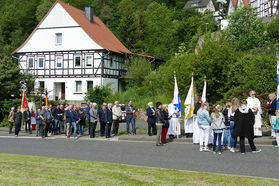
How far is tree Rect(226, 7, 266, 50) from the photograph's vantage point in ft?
127

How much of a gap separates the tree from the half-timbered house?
1412cm

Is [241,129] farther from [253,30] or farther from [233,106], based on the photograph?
[253,30]

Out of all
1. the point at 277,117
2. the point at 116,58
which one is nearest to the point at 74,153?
the point at 277,117

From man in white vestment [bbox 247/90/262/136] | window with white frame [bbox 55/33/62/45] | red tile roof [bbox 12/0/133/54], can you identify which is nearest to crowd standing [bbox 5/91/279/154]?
man in white vestment [bbox 247/90/262/136]

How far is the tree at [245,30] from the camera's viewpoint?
38.8 meters

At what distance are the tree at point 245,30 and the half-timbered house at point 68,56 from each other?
46.3ft

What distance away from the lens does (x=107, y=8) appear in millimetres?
77312

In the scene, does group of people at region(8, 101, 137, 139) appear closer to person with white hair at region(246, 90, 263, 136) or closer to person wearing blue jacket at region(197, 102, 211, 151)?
person with white hair at region(246, 90, 263, 136)

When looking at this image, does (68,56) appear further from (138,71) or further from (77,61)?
(138,71)

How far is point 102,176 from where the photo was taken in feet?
28.8

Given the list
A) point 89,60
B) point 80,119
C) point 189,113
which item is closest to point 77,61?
point 89,60

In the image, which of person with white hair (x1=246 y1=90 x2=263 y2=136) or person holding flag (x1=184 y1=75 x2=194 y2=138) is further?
person holding flag (x1=184 y1=75 x2=194 y2=138)

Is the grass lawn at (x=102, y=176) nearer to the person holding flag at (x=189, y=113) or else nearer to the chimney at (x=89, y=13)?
the person holding flag at (x=189, y=113)

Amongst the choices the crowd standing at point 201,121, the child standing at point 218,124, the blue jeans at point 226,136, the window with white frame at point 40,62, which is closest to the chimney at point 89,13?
the window with white frame at point 40,62
